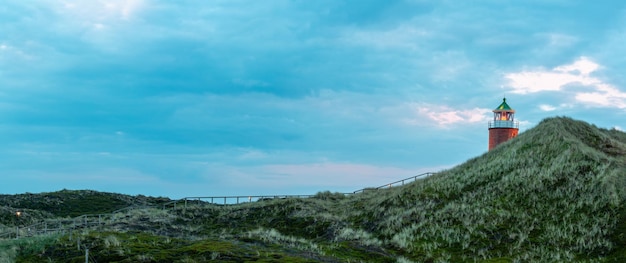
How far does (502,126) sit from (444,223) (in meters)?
42.8

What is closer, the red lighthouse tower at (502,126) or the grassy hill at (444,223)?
the grassy hill at (444,223)

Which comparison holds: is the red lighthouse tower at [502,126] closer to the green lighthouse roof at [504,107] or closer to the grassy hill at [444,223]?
the green lighthouse roof at [504,107]

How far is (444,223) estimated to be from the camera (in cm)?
3756

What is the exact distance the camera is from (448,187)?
46688 millimetres

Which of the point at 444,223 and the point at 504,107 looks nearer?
the point at 444,223

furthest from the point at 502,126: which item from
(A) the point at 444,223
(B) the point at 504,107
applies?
(A) the point at 444,223

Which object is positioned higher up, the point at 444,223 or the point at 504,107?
the point at 504,107

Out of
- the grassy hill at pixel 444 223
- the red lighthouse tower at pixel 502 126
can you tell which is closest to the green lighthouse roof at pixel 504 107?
the red lighthouse tower at pixel 502 126

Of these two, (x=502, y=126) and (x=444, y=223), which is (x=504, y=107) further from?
(x=444, y=223)

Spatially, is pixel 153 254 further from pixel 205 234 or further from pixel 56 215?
pixel 56 215

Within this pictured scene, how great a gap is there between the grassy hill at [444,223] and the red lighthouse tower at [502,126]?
62.4 feet

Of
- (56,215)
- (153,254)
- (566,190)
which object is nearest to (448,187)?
(566,190)

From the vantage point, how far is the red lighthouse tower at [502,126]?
75.4 meters

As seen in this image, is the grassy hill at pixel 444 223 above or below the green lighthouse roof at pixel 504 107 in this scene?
below
